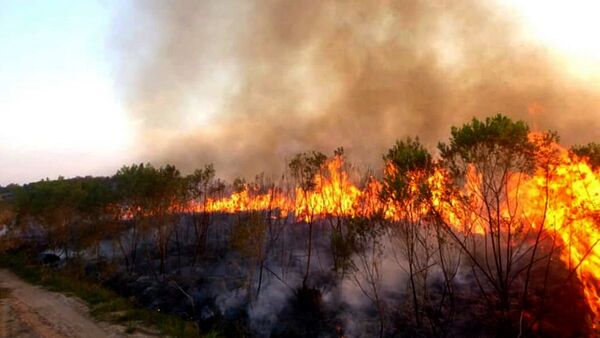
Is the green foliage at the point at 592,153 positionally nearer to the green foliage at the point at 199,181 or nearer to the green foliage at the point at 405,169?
the green foliage at the point at 405,169

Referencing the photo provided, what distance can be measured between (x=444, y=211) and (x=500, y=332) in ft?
27.8

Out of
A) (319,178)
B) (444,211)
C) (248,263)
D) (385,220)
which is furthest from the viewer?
(248,263)

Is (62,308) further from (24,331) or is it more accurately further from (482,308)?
(482,308)

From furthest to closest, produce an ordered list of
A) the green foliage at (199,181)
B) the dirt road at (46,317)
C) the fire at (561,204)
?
the green foliage at (199,181) < the fire at (561,204) < the dirt road at (46,317)

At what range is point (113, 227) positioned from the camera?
52594 mm

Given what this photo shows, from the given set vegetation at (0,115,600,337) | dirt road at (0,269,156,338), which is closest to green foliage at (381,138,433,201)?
vegetation at (0,115,600,337)

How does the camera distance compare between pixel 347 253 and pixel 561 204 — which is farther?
pixel 347 253

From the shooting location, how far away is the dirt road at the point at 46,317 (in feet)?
76.7

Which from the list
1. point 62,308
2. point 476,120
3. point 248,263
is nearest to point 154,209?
point 248,263

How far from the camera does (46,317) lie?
26.9 m

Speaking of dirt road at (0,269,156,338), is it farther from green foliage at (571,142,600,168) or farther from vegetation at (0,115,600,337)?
green foliage at (571,142,600,168)

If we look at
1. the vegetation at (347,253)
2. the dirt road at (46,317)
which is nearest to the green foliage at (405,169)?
the vegetation at (347,253)

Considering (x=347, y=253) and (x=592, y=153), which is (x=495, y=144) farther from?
(x=347, y=253)

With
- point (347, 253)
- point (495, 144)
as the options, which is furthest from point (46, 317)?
point (495, 144)
